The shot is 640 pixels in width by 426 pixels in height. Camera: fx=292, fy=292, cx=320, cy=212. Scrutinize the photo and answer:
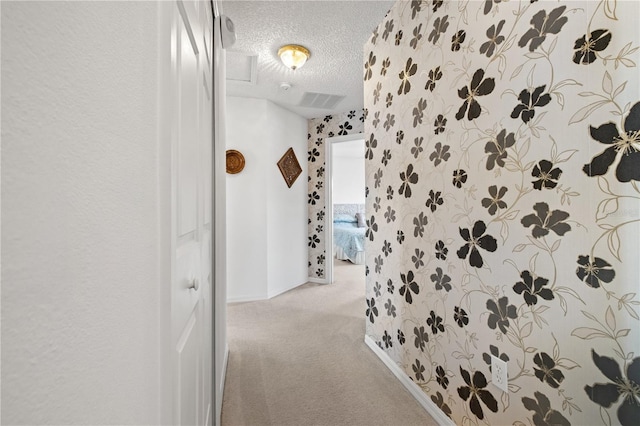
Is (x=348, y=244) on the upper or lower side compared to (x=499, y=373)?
lower

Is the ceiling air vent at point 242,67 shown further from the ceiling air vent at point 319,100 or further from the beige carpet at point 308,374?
the beige carpet at point 308,374

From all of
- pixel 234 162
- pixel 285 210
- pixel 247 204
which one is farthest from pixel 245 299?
pixel 234 162

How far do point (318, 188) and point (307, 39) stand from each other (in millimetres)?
2215

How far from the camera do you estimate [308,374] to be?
1959 mm

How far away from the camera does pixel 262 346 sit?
2.35 meters

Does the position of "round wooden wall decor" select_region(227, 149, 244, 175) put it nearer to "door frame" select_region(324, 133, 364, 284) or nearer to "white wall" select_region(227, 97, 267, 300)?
"white wall" select_region(227, 97, 267, 300)

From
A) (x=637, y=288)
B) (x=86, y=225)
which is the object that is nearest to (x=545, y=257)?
(x=637, y=288)

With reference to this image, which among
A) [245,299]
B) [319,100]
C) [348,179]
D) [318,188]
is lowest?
[245,299]

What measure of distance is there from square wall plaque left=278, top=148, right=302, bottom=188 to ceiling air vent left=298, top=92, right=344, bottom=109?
25.9 inches

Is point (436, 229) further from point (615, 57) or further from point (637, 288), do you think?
point (615, 57)

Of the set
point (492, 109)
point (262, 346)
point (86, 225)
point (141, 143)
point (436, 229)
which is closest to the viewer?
point (86, 225)

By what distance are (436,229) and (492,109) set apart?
0.63 m

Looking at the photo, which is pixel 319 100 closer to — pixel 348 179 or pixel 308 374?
pixel 308 374

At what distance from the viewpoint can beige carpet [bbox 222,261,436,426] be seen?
1589 millimetres
